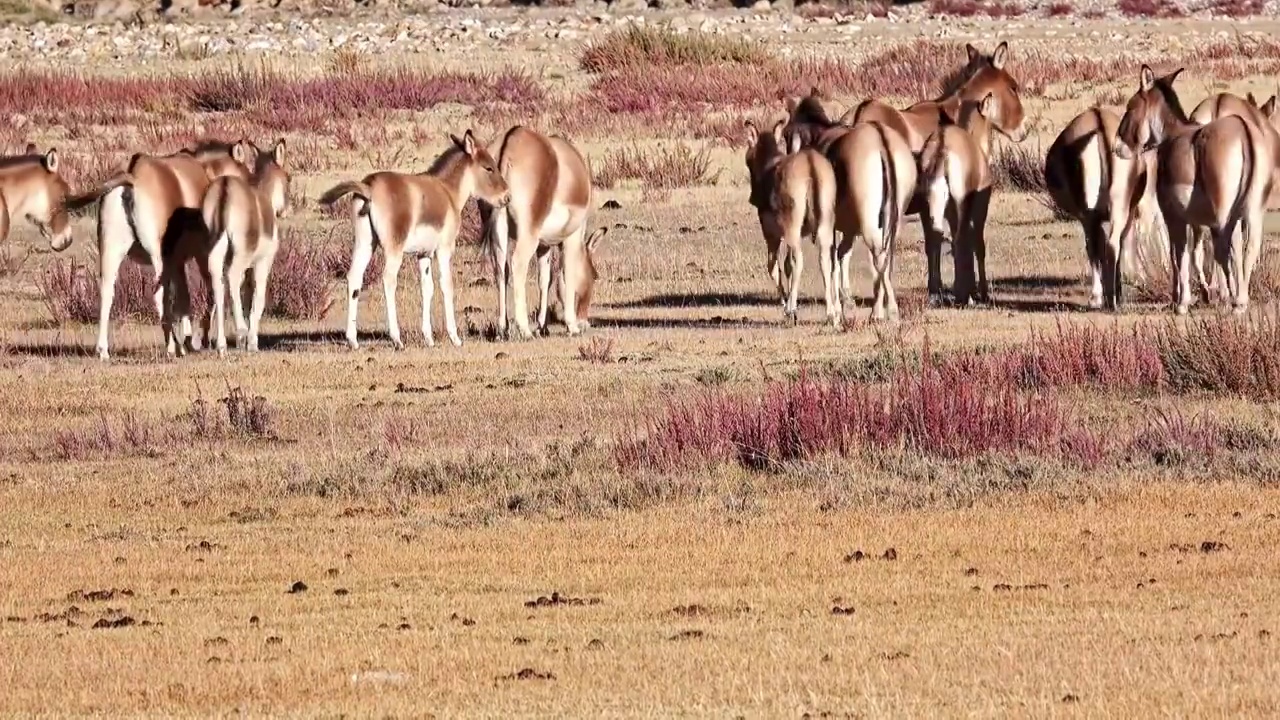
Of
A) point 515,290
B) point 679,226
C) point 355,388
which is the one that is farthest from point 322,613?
point 679,226

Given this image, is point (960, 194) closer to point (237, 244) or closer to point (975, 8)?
point (237, 244)

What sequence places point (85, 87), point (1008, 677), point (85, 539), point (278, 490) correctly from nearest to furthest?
point (1008, 677), point (85, 539), point (278, 490), point (85, 87)

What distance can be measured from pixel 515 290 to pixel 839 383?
539 centimetres

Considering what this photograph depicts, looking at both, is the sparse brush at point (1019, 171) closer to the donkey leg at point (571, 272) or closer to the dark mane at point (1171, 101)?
the dark mane at point (1171, 101)

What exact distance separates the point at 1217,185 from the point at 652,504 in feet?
24.8

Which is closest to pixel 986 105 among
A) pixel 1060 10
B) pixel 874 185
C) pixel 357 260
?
pixel 874 185

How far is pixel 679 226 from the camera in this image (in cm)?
2538

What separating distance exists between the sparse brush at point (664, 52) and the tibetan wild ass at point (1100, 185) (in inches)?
886

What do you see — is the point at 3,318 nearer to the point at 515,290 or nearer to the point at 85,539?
the point at 515,290

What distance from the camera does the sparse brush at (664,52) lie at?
42.2 m

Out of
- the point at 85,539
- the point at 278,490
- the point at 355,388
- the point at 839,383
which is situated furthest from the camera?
the point at 355,388

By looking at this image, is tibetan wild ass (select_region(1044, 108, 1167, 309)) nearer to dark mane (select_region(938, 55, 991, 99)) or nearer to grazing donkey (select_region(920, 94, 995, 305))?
grazing donkey (select_region(920, 94, 995, 305))

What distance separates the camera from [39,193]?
1923 cm

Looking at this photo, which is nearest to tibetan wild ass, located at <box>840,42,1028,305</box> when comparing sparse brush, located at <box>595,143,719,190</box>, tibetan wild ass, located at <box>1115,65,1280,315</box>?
tibetan wild ass, located at <box>1115,65,1280,315</box>
